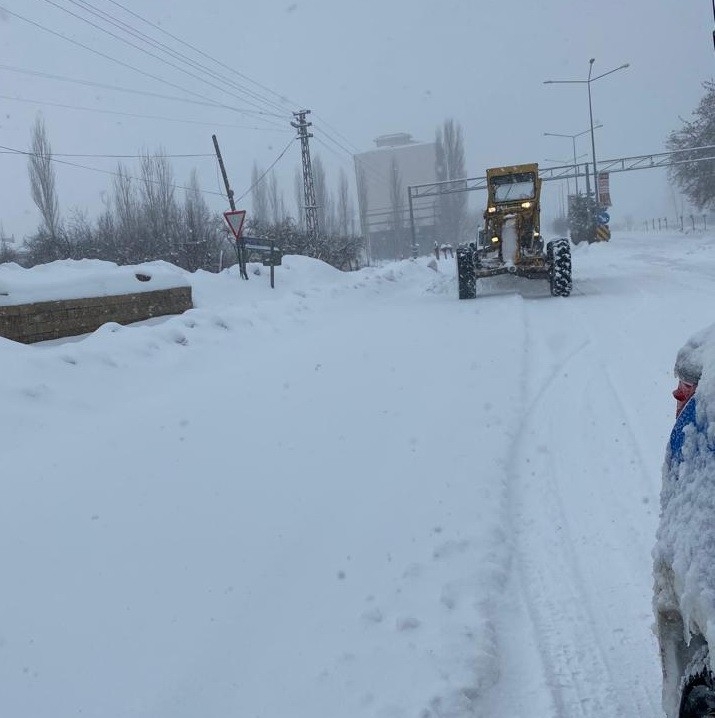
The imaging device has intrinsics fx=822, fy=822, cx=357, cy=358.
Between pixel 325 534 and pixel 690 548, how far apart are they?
3270 mm

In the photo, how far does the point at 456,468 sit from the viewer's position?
6.32m

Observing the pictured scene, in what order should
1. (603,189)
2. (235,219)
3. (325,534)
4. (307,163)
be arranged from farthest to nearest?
1. (603,189)
2. (307,163)
3. (235,219)
4. (325,534)

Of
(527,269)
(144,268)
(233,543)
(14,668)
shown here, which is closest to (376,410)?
(233,543)

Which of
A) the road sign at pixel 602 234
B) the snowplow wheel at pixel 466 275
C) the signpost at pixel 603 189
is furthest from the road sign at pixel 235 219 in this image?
the signpost at pixel 603 189

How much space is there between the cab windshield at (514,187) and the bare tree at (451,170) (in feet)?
182

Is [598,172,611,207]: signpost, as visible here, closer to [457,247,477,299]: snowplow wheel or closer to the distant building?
[457,247,477,299]: snowplow wheel

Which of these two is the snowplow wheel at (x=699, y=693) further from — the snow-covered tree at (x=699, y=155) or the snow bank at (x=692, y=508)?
the snow-covered tree at (x=699, y=155)

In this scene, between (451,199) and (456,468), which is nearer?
(456,468)

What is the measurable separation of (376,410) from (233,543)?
3407 millimetres

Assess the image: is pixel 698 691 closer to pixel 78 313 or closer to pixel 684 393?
pixel 684 393

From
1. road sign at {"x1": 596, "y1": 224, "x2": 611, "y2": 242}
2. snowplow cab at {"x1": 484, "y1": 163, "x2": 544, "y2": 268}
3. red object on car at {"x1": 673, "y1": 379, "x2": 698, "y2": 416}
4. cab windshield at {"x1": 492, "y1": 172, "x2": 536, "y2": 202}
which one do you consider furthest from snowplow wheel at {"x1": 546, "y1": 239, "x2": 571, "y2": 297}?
road sign at {"x1": 596, "y1": 224, "x2": 611, "y2": 242}

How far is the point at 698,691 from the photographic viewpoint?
2.23 meters

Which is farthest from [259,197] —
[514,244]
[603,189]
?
[514,244]

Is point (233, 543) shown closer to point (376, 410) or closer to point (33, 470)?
point (33, 470)
